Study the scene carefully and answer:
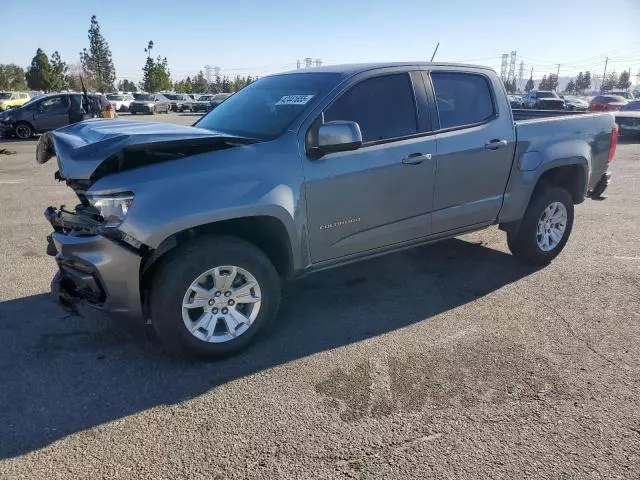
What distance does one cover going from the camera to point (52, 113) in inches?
779

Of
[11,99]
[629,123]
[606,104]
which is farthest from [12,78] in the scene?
[629,123]

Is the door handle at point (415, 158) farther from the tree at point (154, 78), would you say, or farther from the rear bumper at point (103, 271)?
the tree at point (154, 78)

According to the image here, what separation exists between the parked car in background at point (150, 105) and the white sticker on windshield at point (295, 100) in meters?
41.3

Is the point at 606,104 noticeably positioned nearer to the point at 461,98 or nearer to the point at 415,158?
the point at 461,98

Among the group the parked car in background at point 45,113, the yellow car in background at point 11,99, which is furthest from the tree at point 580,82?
the parked car in background at point 45,113

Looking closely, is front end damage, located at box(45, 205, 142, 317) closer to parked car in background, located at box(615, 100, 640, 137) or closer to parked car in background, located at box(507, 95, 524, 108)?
parked car in background, located at box(507, 95, 524, 108)

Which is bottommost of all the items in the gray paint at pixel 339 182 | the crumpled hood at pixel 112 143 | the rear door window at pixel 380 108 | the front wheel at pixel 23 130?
the front wheel at pixel 23 130

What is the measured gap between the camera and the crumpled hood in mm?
3160

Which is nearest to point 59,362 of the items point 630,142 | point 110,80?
point 630,142

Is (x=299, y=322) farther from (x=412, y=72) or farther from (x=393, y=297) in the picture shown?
(x=412, y=72)

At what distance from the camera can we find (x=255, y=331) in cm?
364

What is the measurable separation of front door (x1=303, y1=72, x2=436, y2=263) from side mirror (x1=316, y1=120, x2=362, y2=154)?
0.15m

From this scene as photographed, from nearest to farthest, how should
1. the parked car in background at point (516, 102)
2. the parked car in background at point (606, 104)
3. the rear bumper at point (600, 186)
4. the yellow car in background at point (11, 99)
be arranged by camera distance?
1. the rear bumper at point (600, 186)
2. the parked car in background at point (516, 102)
3. the parked car in background at point (606, 104)
4. the yellow car in background at point (11, 99)

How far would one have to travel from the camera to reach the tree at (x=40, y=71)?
58.3 meters
